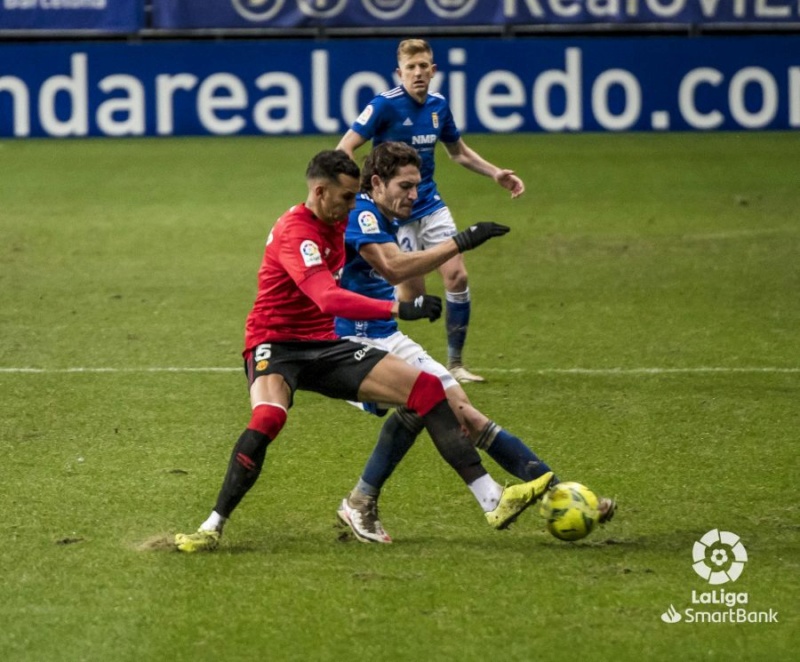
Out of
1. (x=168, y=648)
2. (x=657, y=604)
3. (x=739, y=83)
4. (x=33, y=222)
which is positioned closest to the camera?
(x=168, y=648)

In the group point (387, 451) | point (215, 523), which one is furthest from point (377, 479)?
point (215, 523)

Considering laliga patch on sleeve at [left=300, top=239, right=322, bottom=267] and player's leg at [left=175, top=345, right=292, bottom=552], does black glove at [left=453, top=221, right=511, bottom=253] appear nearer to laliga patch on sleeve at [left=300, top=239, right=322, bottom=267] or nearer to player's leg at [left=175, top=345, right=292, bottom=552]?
laliga patch on sleeve at [left=300, top=239, right=322, bottom=267]

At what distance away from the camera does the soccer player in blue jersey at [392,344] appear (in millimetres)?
6715

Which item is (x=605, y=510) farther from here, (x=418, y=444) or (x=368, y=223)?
(x=418, y=444)

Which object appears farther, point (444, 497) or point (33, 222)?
point (33, 222)

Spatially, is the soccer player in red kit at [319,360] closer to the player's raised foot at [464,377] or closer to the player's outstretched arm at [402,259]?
the player's outstretched arm at [402,259]

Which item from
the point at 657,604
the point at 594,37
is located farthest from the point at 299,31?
the point at 657,604

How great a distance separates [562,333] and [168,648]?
6.53 metres

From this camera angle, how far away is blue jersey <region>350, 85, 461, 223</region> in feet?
32.7

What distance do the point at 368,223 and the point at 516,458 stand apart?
1.24 meters

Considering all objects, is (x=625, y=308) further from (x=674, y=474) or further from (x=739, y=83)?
(x=739, y=83)

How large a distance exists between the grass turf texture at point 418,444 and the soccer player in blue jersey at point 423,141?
1.79ft

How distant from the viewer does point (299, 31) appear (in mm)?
21938

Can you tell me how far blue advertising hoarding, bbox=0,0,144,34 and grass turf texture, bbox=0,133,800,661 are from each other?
5.15 m
